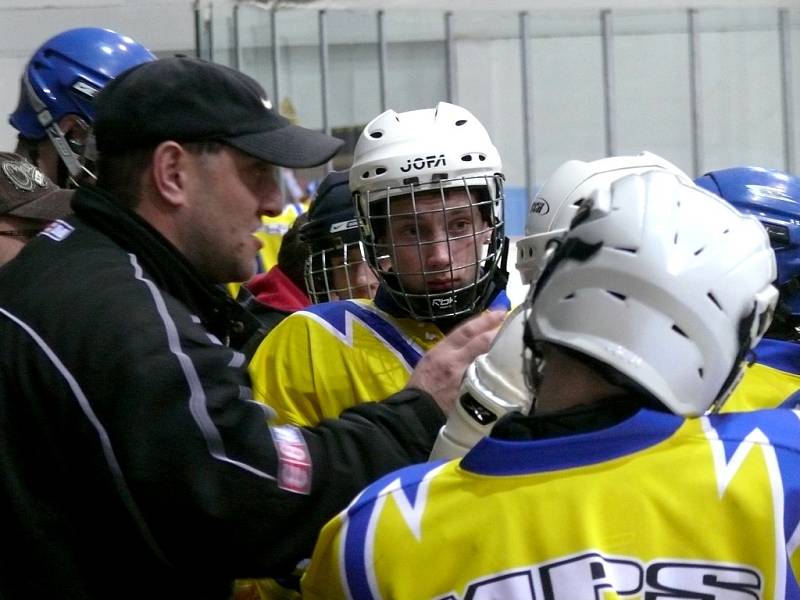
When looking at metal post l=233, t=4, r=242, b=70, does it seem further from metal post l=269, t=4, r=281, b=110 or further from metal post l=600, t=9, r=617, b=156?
metal post l=600, t=9, r=617, b=156

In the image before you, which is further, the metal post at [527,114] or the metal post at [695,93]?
the metal post at [695,93]

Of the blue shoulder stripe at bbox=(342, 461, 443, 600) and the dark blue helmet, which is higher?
the dark blue helmet

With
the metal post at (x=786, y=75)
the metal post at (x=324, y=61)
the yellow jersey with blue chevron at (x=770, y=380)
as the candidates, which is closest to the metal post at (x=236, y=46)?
the metal post at (x=324, y=61)

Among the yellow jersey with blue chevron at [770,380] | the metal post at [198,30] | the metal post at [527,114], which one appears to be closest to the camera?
the yellow jersey with blue chevron at [770,380]

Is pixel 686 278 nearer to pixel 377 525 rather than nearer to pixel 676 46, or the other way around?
→ pixel 377 525

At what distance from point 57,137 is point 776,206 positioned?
4.77 feet

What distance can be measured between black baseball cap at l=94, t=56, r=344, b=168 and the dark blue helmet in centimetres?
84

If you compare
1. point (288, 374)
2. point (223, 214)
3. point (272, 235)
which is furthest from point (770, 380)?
point (272, 235)

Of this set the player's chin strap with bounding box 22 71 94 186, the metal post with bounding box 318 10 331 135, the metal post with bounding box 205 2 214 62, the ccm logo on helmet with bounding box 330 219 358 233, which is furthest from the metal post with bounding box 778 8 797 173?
the player's chin strap with bounding box 22 71 94 186

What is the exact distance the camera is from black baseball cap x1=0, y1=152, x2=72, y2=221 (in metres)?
2.25

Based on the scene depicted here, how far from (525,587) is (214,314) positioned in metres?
0.64

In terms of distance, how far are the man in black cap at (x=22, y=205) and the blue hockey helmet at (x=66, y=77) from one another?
17.2 inches

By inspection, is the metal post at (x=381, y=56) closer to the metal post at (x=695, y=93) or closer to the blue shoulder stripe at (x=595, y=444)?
the metal post at (x=695, y=93)

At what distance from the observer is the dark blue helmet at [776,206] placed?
2.09 meters
